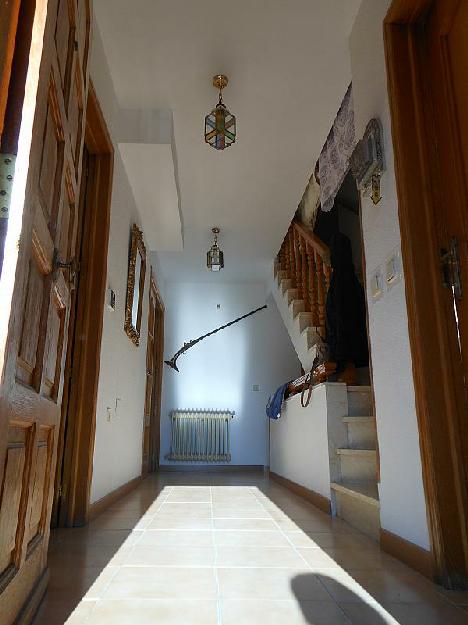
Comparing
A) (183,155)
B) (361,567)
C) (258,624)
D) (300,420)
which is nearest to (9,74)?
(258,624)

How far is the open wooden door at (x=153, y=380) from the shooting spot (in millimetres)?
5797

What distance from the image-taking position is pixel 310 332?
4.58m

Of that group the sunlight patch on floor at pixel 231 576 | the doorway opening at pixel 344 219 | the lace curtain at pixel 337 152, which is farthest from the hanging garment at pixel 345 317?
the doorway opening at pixel 344 219

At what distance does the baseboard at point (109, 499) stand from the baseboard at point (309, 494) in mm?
1445

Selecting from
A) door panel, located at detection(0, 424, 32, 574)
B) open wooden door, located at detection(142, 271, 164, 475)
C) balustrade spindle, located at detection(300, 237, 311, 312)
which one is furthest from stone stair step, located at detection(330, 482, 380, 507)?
open wooden door, located at detection(142, 271, 164, 475)

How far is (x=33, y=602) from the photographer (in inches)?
49.8

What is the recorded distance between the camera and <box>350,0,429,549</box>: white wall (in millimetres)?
1829

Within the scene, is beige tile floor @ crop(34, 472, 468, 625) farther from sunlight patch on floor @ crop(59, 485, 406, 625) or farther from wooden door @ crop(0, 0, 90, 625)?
wooden door @ crop(0, 0, 90, 625)

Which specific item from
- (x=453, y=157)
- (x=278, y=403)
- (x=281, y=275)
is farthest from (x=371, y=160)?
(x=281, y=275)

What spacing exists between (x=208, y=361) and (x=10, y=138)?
21.1 feet

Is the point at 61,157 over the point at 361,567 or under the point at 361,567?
over

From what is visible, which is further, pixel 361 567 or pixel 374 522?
pixel 374 522

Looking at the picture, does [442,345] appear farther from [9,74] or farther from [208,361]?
[208,361]

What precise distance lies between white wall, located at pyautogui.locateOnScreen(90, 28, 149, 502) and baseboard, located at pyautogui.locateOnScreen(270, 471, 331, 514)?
4.82 ft
